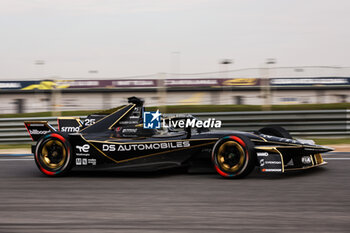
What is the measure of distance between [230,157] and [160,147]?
1.03 meters

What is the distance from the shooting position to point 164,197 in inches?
198

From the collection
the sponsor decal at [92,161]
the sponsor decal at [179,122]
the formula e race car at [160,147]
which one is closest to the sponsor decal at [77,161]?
the formula e race car at [160,147]

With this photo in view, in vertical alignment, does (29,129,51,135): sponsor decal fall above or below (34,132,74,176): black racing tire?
above

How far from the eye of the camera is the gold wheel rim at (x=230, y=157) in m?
5.89

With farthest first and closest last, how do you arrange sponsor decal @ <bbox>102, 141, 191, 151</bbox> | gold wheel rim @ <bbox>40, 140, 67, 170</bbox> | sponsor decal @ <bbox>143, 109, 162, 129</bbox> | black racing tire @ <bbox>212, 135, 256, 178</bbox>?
gold wheel rim @ <bbox>40, 140, 67, 170</bbox> < sponsor decal @ <bbox>143, 109, 162, 129</bbox> < sponsor decal @ <bbox>102, 141, 191, 151</bbox> < black racing tire @ <bbox>212, 135, 256, 178</bbox>

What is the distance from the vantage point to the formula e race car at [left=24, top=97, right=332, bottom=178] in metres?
5.87

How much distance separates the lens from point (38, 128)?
Answer: 7.09 meters

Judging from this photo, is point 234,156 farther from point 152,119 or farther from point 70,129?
point 70,129

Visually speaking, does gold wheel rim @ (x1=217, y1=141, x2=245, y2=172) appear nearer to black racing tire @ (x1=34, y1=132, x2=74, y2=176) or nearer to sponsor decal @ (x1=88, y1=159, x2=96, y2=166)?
sponsor decal @ (x1=88, y1=159, x2=96, y2=166)

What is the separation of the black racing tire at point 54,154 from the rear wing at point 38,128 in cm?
35

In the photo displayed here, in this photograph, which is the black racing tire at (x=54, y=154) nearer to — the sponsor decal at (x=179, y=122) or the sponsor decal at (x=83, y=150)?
the sponsor decal at (x=83, y=150)


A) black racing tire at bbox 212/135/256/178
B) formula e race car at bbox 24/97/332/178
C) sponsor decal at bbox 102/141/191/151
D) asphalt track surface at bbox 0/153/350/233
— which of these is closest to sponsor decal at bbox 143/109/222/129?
formula e race car at bbox 24/97/332/178

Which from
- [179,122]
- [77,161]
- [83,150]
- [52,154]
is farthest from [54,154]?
[179,122]

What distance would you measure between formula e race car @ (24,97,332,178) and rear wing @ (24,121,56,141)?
0.02 meters
